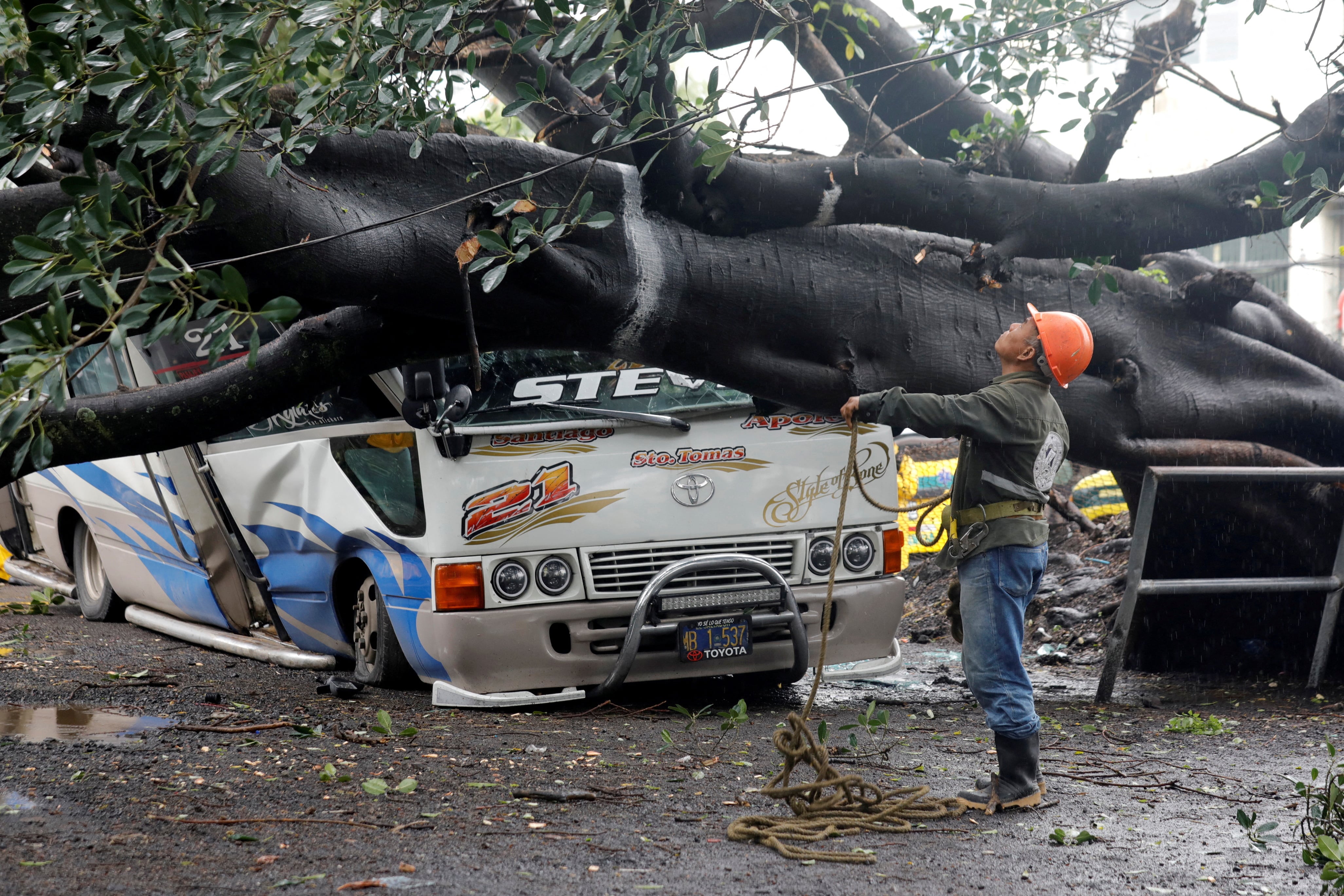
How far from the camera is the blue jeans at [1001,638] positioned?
13.8 ft

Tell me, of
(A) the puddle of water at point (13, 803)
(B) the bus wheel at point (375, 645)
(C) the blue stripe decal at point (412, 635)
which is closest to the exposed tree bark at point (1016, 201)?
(C) the blue stripe decal at point (412, 635)

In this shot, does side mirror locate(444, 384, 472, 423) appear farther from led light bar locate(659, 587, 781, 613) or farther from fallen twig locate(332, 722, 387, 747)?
fallen twig locate(332, 722, 387, 747)

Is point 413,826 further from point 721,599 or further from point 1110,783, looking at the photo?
point 1110,783

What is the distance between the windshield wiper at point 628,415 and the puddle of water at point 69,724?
7.45ft

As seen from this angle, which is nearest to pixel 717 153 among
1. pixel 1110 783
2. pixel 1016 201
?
pixel 1016 201

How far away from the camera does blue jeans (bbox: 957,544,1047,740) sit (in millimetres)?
4211

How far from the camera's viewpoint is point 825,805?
409cm

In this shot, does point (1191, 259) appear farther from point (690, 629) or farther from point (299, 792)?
point (299, 792)

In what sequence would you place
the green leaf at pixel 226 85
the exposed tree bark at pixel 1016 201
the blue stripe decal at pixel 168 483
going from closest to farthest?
the green leaf at pixel 226 85 → the exposed tree bark at pixel 1016 201 → the blue stripe decal at pixel 168 483

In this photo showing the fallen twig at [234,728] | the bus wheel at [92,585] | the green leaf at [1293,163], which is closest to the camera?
the green leaf at [1293,163]

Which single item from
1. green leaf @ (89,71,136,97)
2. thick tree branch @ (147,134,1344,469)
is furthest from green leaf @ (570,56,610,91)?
green leaf @ (89,71,136,97)

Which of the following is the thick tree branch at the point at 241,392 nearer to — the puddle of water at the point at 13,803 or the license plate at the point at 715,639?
the puddle of water at the point at 13,803

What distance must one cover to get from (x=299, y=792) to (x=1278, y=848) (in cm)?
325

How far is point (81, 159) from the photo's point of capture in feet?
12.5
